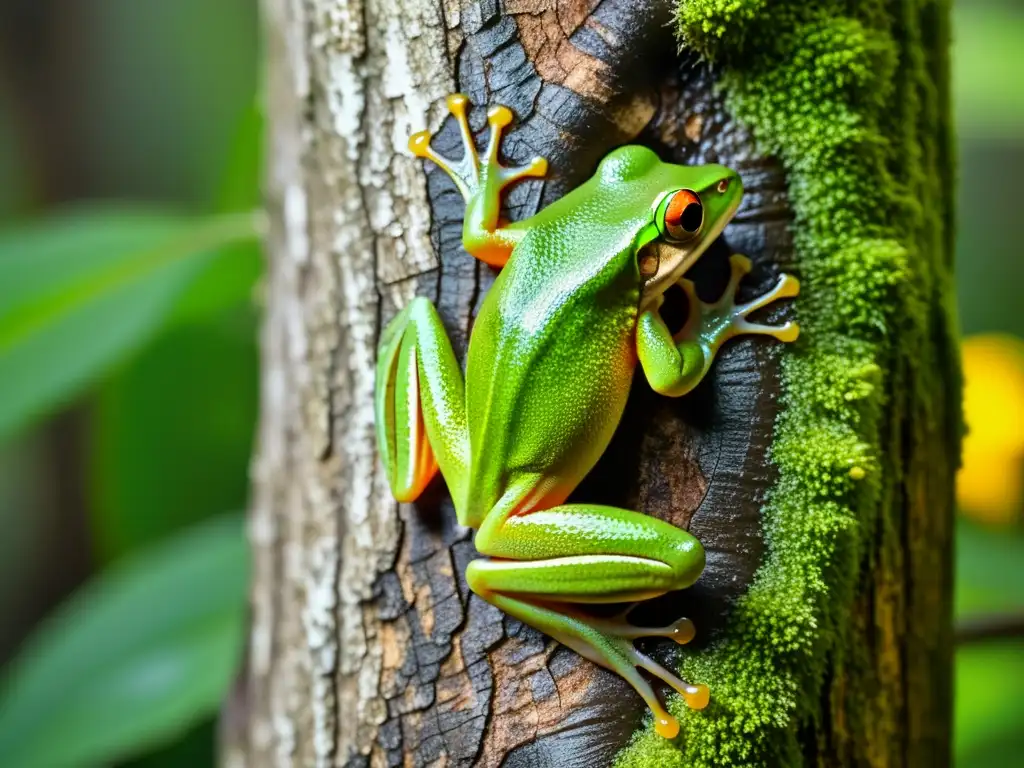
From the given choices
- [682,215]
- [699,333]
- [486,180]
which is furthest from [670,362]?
[486,180]

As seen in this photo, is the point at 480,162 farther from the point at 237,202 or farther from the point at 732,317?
the point at 237,202

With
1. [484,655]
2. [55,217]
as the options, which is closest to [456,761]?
[484,655]

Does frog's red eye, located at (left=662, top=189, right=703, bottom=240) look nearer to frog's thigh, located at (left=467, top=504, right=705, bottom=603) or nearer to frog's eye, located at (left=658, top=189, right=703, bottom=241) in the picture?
frog's eye, located at (left=658, top=189, right=703, bottom=241)

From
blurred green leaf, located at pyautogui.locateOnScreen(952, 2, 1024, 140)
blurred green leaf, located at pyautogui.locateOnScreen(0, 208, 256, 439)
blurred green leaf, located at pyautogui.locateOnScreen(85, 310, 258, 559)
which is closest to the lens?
blurred green leaf, located at pyautogui.locateOnScreen(0, 208, 256, 439)

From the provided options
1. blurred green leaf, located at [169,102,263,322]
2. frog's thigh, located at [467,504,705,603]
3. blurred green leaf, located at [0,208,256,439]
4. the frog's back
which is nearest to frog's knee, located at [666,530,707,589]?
frog's thigh, located at [467,504,705,603]

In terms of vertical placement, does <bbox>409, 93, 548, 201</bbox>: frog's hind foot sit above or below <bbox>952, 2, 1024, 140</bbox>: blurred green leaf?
below

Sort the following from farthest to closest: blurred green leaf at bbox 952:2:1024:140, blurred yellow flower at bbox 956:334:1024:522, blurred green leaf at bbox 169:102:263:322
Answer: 1. blurred yellow flower at bbox 956:334:1024:522
2. blurred green leaf at bbox 952:2:1024:140
3. blurred green leaf at bbox 169:102:263:322
